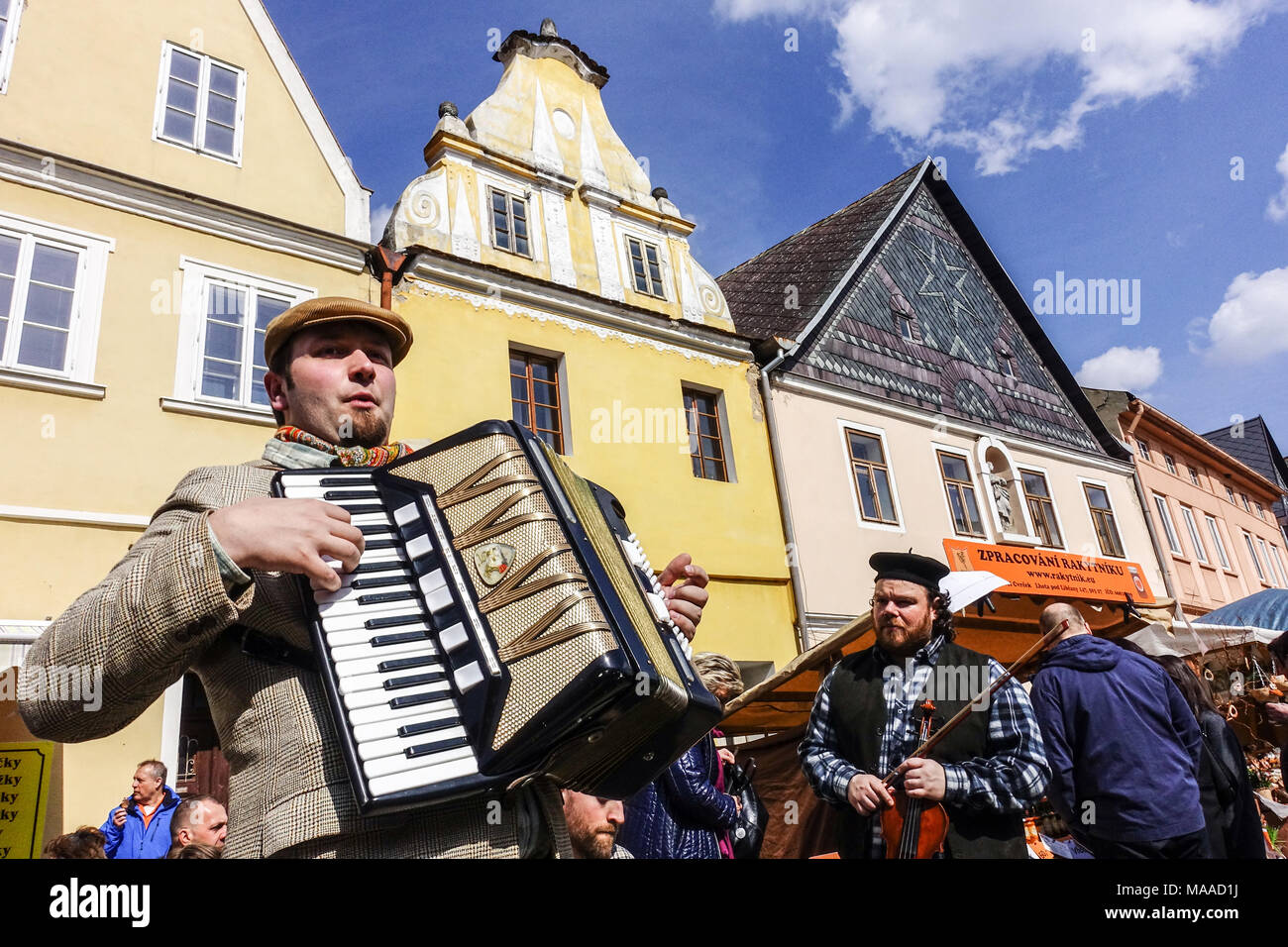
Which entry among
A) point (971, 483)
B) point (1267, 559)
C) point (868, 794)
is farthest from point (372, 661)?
point (1267, 559)

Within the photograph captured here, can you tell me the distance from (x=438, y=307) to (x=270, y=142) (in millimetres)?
2829

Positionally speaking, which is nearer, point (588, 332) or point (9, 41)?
point (9, 41)

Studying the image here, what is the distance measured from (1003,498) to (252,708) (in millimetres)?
17268

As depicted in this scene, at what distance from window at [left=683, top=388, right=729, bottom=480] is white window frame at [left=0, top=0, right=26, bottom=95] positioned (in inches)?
357

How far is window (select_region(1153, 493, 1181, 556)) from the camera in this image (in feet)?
67.3

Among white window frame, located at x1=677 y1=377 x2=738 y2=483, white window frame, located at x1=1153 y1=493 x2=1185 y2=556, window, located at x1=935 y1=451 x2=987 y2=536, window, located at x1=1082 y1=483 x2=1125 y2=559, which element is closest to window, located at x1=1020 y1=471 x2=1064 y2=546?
window, located at x1=1082 y1=483 x2=1125 y2=559

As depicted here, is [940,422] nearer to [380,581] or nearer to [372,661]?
[380,581]

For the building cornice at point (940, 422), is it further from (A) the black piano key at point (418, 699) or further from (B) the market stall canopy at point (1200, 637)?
(A) the black piano key at point (418, 699)

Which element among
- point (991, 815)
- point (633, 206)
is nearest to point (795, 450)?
point (633, 206)

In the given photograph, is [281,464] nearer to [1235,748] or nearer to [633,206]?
[1235,748]

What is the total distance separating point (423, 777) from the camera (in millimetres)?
1224

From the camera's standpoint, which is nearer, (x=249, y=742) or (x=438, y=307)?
(x=249, y=742)

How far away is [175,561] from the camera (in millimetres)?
1344

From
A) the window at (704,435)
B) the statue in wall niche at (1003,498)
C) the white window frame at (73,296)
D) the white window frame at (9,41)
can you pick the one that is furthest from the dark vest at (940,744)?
Result: the statue in wall niche at (1003,498)
